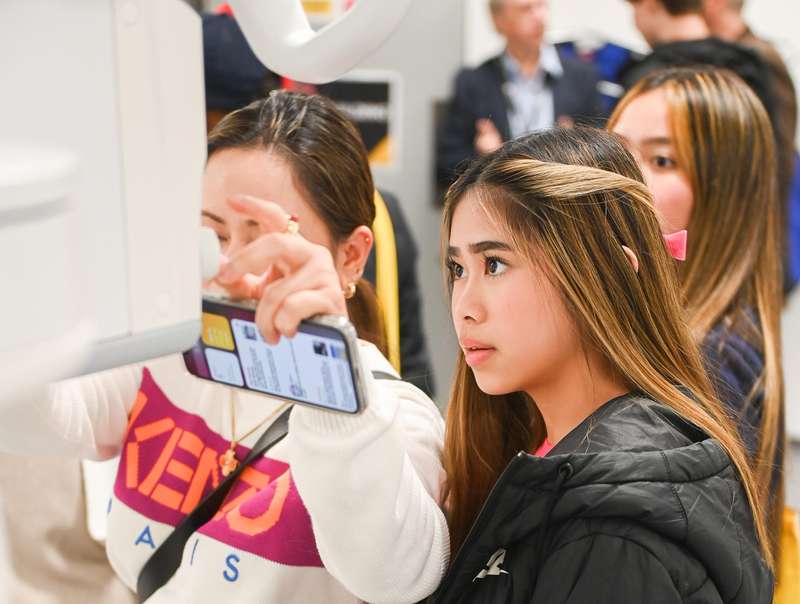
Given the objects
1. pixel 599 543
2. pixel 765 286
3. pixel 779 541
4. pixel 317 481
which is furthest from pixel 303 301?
pixel 765 286

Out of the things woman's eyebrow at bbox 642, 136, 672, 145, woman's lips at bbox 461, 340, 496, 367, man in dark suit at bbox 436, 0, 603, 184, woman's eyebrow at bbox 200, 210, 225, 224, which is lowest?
Result: woman's lips at bbox 461, 340, 496, 367

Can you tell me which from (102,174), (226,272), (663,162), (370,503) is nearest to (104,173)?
(102,174)

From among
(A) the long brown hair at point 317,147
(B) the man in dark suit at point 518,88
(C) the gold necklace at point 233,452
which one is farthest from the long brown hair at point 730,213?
(B) the man in dark suit at point 518,88

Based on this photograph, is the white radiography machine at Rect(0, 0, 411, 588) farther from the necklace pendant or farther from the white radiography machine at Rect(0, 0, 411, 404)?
the necklace pendant

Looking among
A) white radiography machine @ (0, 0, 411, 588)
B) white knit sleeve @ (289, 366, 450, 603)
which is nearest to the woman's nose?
white knit sleeve @ (289, 366, 450, 603)

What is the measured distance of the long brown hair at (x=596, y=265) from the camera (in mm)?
893

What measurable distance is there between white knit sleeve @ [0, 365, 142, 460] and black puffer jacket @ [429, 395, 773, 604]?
40 centimetres

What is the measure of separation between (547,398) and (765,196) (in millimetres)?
658

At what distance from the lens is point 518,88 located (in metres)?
3.55

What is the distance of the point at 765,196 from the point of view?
4.72ft

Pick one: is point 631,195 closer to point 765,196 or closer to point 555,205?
point 555,205

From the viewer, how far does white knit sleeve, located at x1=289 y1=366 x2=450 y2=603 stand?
726mm

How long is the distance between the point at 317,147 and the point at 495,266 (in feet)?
1.03

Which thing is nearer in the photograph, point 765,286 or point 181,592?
point 181,592
